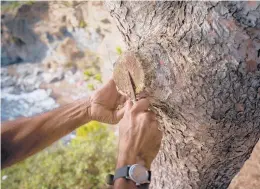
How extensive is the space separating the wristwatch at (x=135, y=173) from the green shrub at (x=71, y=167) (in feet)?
5.41

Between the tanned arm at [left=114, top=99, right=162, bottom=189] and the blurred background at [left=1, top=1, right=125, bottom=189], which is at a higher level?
the tanned arm at [left=114, top=99, right=162, bottom=189]

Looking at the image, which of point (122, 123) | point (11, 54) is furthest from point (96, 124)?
point (11, 54)

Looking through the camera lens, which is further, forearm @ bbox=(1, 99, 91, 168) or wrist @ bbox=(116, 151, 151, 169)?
forearm @ bbox=(1, 99, 91, 168)

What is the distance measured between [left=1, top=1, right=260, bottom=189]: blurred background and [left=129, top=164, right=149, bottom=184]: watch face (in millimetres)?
1683

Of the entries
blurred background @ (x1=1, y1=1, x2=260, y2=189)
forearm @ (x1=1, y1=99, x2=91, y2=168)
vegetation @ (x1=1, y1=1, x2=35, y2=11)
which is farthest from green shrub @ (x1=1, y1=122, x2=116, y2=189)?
vegetation @ (x1=1, y1=1, x2=35, y2=11)

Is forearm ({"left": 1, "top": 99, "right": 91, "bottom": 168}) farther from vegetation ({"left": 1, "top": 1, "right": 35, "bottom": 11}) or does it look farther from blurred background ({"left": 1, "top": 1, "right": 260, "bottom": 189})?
vegetation ({"left": 1, "top": 1, "right": 35, "bottom": 11})

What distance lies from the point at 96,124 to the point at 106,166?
72 cm

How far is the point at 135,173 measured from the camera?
1.22 m

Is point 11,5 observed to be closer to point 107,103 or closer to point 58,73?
point 58,73

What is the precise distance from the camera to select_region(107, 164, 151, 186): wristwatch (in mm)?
1217

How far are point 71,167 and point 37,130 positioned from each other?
1583 mm

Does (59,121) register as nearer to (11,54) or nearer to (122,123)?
(122,123)

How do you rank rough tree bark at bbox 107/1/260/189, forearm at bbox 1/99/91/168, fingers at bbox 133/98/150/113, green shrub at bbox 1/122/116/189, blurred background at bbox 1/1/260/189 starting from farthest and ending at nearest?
blurred background at bbox 1/1/260/189 < green shrub at bbox 1/122/116/189 < forearm at bbox 1/99/91/168 < fingers at bbox 133/98/150/113 < rough tree bark at bbox 107/1/260/189

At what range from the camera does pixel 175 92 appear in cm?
112
